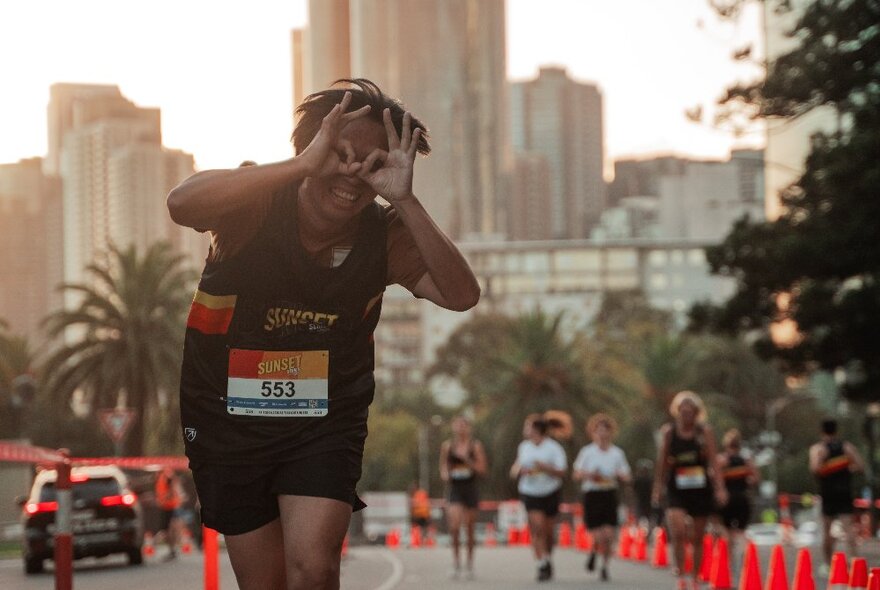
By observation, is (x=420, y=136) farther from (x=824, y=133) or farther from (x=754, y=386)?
(x=754, y=386)

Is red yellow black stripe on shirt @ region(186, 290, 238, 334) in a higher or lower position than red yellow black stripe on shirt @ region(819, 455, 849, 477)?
higher

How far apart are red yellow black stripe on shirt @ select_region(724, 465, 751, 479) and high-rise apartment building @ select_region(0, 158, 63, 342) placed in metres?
55.4

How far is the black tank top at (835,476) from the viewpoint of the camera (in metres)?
18.2

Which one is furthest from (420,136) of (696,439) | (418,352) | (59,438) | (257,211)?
(418,352)

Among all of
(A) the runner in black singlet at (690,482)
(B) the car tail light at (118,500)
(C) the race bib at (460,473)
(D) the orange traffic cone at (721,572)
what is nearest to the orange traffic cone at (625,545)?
(C) the race bib at (460,473)

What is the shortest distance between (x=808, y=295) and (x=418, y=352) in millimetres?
154627

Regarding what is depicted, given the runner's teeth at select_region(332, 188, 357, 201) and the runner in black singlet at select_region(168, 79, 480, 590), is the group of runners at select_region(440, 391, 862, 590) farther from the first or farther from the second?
the runner's teeth at select_region(332, 188, 357, 201)

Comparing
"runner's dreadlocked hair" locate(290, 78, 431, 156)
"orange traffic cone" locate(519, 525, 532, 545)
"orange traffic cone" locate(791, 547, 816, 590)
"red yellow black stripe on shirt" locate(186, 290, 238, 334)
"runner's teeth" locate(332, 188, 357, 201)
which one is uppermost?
"runner's dreadlocked hair" locate(290, 78, 431, 156)

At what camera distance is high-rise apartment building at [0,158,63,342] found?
7481 cm

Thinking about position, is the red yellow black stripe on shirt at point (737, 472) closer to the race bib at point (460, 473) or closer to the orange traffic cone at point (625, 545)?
the race bib at point (460, 473)

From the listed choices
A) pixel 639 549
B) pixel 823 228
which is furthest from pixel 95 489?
pixel 823 228

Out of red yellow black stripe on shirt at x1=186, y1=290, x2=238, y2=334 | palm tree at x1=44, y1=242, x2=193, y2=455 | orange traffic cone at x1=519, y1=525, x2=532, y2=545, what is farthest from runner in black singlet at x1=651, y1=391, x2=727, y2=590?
palm tree at x1=44, y1=242, x2=193, y2=455

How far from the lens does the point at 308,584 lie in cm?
451

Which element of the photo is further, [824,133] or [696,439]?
[824,133]
